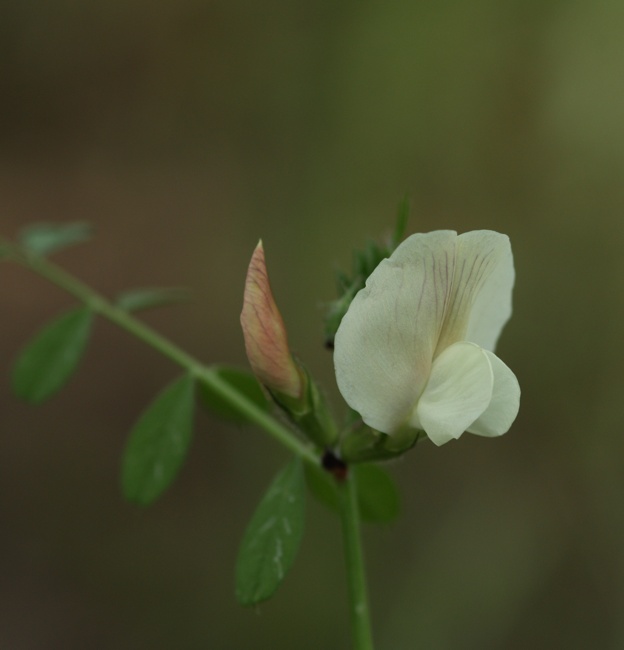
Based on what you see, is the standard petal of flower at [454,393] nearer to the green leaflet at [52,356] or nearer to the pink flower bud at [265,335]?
the pink flower bud at [265,335]

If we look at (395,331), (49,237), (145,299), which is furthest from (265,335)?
(49,237)

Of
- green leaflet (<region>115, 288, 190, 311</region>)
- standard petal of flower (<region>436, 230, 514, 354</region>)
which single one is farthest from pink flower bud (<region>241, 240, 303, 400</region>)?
Answer: green leaflet (<region>115, 288, 190, 311</region>)

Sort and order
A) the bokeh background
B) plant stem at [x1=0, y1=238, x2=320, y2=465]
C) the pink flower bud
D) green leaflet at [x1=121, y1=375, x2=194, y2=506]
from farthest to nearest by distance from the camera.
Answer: the bokeh background < green leaflet at [x1=121, y1=375, x2=194, y2=506] < plant stem at [x1=0, y1=238, x2=320, y2=465] < the pink flower bud

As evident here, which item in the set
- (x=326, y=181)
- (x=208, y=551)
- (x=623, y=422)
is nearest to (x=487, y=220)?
(x=326, y=181)

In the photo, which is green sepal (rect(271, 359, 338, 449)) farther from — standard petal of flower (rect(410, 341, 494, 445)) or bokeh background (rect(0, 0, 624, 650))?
bokeh background (rect(0, 0, 624, 650))

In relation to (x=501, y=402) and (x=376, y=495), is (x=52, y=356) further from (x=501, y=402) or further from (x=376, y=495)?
(x=501, y=402)

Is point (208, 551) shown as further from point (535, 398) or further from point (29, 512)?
point (535, 398)
